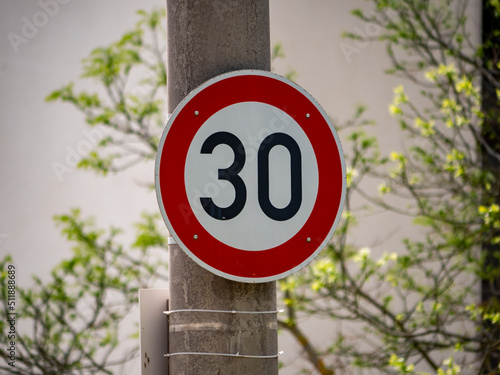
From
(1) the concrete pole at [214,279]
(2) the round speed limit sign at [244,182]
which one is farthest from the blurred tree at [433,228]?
(1) the concrete pole at [214,279]

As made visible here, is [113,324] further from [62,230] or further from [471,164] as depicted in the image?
[471,164]

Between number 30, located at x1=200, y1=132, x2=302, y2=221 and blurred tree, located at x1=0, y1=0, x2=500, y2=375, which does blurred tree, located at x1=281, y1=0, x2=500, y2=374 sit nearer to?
blurred tree, located at x1=0, y1=0, x2=500, y2=375

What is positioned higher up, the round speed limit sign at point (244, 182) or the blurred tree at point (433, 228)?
the blurred tree at point (433, 228)

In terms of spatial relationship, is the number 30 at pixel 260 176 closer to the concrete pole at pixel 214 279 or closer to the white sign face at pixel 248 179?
the white sign face at pixel 248 179

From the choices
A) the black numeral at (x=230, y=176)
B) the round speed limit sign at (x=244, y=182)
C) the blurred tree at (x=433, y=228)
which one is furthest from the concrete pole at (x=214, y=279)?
the blurred tree at (x=433, y=228)

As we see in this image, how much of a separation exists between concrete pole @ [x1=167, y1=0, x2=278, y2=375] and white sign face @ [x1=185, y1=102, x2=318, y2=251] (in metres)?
0.14

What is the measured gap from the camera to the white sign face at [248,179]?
2195 mm

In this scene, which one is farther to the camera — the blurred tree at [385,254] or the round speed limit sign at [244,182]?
the blurred tree at [385,254]

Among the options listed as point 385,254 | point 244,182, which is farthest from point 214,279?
point 385,254

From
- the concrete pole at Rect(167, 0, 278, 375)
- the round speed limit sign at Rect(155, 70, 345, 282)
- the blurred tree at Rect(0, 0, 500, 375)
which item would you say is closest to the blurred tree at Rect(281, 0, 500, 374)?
the blurred tree at Rect(0, 0, 500, 375)

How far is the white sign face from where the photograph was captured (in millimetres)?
2195

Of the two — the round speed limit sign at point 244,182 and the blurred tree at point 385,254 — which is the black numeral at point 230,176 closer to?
the round speed limit sign at point 244,182

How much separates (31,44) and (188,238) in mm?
6151

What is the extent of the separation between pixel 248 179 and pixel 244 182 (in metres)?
0.02
